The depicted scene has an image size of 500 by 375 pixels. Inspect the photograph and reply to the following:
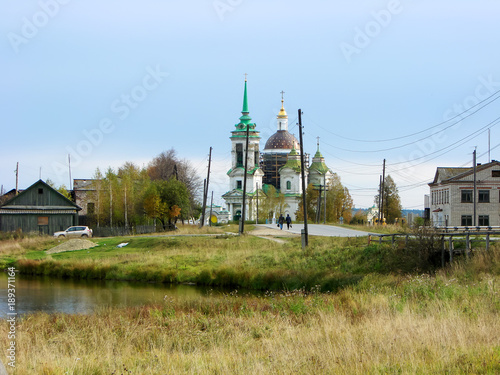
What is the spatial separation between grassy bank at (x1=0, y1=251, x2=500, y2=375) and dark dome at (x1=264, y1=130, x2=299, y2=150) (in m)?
118

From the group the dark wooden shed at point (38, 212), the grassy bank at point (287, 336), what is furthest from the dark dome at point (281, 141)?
the grassy bank at point (287, 336)

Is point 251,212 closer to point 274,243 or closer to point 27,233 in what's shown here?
point 27,233

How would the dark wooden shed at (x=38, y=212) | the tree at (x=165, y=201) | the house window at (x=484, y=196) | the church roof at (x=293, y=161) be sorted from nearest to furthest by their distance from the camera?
the dark wooden shed at (x=38, y=212)
the house window at (x=484, y=196)
the tree at (x=165, y=201)
the church roof at (x=293, y=161)

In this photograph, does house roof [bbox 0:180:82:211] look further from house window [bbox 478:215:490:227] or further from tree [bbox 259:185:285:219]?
tree [bbox 259:185:285:219]

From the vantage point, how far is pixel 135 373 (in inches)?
400

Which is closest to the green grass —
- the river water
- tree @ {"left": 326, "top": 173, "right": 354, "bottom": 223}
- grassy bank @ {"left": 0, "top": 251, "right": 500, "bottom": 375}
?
the river water

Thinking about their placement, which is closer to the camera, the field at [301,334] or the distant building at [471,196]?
the field at [301,334]

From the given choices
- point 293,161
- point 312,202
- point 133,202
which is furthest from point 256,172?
point 133,202

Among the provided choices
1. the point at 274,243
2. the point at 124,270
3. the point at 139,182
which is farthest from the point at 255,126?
the point at 124,270

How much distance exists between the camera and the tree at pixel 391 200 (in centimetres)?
10681

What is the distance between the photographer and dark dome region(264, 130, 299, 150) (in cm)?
13650

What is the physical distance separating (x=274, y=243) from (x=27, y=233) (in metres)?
25.0

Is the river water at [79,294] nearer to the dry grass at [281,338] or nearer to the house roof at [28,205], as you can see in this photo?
the dry grass at [281,338]

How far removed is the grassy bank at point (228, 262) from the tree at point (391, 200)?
204 feet
